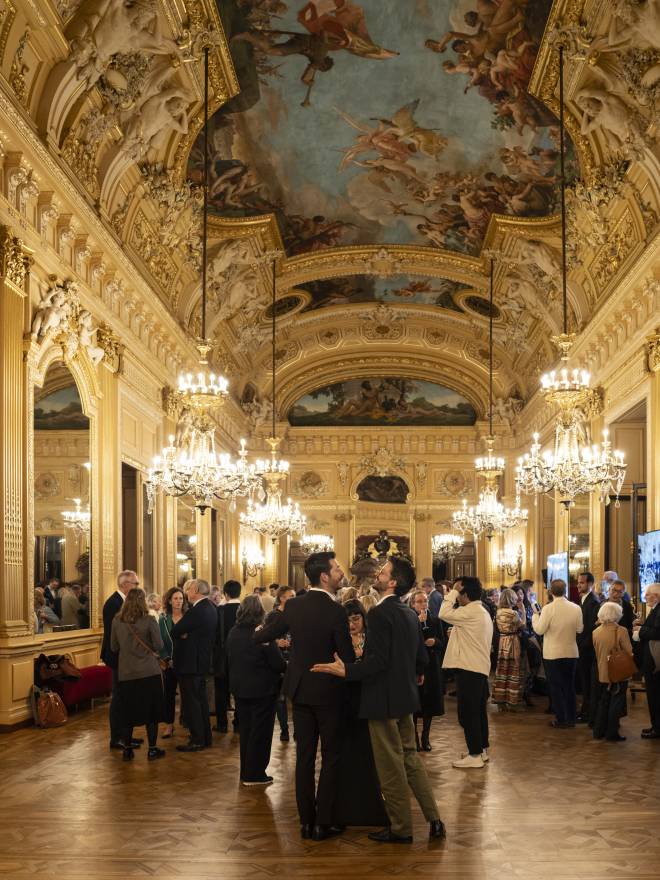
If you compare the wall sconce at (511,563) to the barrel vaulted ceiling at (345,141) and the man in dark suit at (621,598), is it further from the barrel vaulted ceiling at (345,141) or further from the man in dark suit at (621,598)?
the man in dark suit at (621,598)

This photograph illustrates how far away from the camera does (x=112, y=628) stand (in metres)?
9.07

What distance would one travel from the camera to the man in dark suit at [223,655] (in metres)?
10.7

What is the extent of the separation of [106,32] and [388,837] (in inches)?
360

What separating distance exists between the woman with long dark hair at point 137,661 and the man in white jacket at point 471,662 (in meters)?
2.64

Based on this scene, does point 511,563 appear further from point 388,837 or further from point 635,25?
point 388,837

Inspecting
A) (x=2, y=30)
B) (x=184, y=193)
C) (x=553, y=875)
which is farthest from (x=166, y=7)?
(x=553, y=875)

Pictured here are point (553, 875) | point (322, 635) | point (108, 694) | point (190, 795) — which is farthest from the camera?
point (108, 694)

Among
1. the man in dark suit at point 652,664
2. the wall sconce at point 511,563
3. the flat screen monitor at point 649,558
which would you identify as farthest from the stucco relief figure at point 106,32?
the wall sconce at point 511,563

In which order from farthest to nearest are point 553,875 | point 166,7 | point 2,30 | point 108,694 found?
1. point 108,694
2. point 166,7
3. point 2,30
4. point 553,875

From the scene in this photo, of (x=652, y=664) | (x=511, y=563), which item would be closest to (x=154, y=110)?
(x=652, y=664)

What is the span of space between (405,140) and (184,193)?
390 cm

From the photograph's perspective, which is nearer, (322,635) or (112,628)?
(322,635)

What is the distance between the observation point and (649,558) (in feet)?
44.0

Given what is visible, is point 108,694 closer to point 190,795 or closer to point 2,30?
point 190,795
